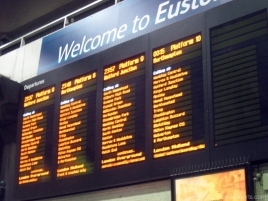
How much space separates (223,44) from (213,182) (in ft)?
4.71

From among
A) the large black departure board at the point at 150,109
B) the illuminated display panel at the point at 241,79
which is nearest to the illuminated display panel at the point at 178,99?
the large black departure board at the point at 150,109

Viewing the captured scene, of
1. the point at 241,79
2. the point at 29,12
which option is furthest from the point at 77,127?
the point at 29,12

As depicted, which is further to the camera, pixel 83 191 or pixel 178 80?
pixel 83 191

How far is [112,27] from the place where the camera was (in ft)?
25.0

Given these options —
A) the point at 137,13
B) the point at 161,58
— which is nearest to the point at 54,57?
the point at 137,13

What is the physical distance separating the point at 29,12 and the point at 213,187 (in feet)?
17.3

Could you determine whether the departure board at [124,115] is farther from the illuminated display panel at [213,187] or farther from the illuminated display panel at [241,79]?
the illuminated display panel at [241,79]

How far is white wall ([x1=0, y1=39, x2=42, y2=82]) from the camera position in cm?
860

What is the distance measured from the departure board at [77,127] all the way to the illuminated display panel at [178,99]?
993mm

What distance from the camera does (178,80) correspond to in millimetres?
6195

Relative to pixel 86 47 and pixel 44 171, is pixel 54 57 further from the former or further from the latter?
pixel 44 171

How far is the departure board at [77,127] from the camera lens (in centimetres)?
686

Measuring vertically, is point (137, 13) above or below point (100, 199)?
above

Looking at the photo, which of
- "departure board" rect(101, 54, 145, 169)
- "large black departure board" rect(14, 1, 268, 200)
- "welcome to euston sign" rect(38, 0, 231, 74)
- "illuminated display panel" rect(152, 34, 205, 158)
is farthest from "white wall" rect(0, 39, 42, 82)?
"illuminated display panel" rect(152, 34, 205, 158)
